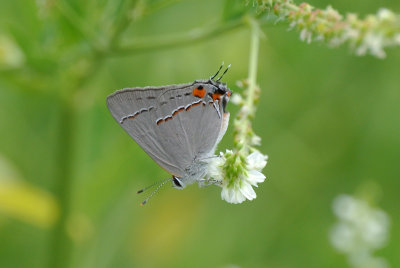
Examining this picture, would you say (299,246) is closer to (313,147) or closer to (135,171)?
(313,147)

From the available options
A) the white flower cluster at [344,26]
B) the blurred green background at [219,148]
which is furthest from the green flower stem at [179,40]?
the blurred green background at [219,148]

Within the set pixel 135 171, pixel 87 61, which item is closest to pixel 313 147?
pixel 135 171

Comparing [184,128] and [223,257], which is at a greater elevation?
[223,257]

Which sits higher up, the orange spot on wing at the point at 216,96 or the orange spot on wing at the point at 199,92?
the orange spot on wing at the point at 199,92

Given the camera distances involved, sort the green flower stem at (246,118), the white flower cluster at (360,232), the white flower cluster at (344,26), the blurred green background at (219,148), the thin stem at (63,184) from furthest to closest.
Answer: the white flower cluster at (360,232)
the blurred green background at (219,148)
the thin stem at (63,184)
the green flower stem at (246,118)
the white flower cluster at (344,26)

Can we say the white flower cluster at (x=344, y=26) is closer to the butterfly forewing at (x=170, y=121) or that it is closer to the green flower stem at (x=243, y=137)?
the green flower stem at (x=243, y=137)

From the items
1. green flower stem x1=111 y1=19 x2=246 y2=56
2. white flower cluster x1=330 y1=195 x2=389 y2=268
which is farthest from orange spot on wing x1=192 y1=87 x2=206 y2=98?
white flower cluster x1=330 y1=195 x2=389 y2=268

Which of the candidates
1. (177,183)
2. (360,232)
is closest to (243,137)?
(177,183)
